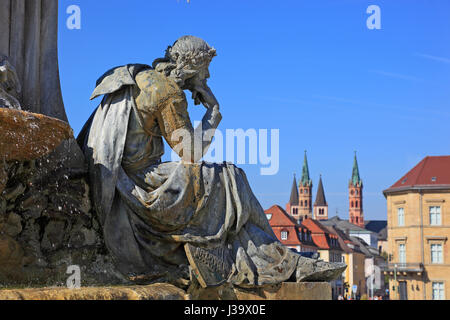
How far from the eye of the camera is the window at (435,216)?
6675cm

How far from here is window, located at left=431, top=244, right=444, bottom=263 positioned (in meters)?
65.7

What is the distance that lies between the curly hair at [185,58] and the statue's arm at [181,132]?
279mm

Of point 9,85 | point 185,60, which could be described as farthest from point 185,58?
point 9,85

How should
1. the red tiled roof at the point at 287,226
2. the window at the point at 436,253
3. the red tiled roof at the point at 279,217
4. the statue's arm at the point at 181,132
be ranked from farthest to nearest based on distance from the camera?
the red tiled roof at the point at 287,226 → the red tiled roof at the point at 279,217 → the window at the point at 436,253 → the statue's arm at the point at 181,132

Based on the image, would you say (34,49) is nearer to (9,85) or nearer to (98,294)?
(9,85)

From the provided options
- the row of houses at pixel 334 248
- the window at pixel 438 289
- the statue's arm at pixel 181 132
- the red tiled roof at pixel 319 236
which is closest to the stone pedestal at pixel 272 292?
the statue's arm at pixel 181 132

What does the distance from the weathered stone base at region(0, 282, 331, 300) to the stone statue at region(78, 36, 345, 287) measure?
0.31 ft

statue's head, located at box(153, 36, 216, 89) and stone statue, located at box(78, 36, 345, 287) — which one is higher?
statue's head, located at box(153, 36, 216, 89)

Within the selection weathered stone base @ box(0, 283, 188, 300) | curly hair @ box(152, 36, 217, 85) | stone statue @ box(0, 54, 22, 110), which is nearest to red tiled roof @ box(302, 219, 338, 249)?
curly hair @ box(152, 36, 217, 85)

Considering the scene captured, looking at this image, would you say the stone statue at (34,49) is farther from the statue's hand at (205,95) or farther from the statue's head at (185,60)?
the statue's hand at (205,95)

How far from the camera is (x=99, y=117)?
6.84 metres

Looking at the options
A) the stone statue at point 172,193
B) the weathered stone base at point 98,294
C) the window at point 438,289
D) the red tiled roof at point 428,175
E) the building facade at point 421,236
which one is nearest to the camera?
the weathered stone base at point 98,294

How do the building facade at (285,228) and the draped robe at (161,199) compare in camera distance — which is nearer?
the draped robe at (161,199)

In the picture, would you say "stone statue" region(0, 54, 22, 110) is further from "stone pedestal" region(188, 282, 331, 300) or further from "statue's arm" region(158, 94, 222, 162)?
"stone pedestal" region(188, 282, 331, 300)
